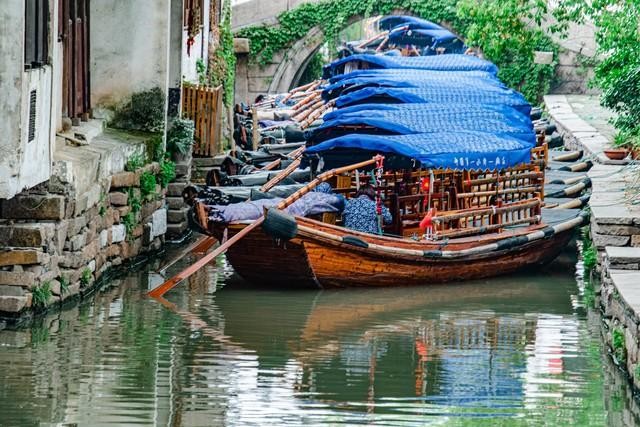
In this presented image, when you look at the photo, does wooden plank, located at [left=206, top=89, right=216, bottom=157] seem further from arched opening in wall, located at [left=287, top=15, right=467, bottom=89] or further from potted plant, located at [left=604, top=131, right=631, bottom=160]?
arched opening in wall, located at [left=287, top=15, right=467, bottom=89]

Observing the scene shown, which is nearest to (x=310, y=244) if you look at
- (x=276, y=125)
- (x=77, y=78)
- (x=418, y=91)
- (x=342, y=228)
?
(x=342, y=228)

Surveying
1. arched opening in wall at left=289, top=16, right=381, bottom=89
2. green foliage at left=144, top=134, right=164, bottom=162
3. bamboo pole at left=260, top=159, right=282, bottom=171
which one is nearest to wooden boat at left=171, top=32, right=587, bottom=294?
green foliage at left=144, top=134, right=164, bottom=162

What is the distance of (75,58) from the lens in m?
16.8

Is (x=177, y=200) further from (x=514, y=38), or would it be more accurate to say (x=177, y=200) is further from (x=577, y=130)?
(x=514, y=38)

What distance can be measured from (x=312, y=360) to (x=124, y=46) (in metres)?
6.55

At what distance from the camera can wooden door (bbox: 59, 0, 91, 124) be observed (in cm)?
1628

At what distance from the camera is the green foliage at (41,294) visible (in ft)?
44.4

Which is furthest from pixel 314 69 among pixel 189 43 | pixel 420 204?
pixel 420 204

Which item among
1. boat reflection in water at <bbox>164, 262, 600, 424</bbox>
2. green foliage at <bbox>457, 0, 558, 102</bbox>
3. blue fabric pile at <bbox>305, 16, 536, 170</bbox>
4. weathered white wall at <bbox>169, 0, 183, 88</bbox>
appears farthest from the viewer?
green foliage at <bbox>457, 0, 558, 102</bbox>

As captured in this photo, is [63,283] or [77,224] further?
[77,224]

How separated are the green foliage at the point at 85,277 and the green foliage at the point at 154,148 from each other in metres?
2.89

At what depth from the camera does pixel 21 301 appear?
43.6ft

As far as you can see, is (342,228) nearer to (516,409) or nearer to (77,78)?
(77,78)

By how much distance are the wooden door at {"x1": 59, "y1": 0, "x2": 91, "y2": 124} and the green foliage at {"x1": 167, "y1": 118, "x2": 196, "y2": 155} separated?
188 centimetres
